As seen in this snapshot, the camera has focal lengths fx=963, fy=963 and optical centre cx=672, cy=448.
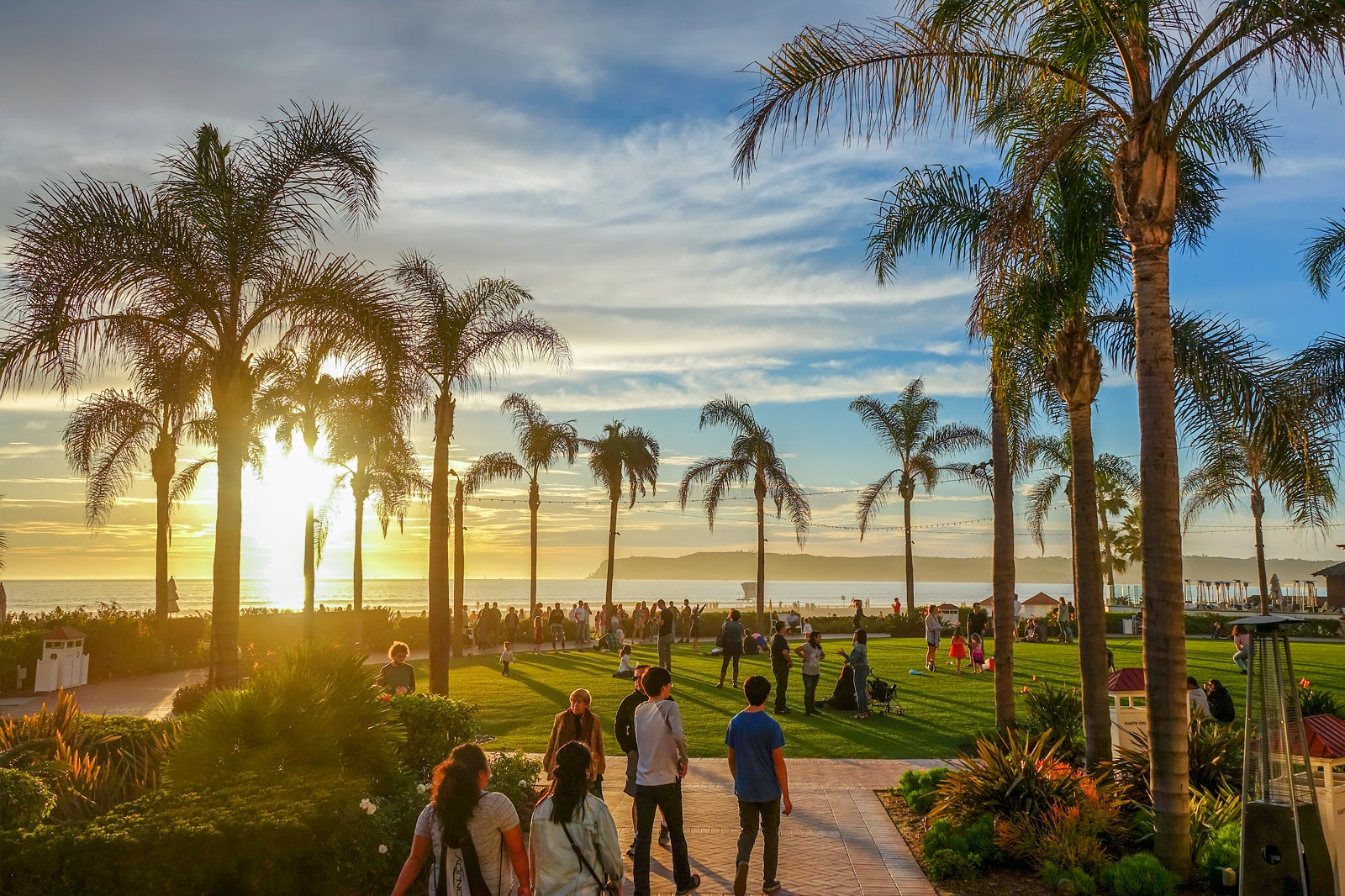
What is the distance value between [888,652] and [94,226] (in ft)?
81.5

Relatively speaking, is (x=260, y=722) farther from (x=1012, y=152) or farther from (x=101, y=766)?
(x=1012, y=152)

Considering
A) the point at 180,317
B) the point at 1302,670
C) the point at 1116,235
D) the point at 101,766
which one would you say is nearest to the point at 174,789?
the point at 101,766

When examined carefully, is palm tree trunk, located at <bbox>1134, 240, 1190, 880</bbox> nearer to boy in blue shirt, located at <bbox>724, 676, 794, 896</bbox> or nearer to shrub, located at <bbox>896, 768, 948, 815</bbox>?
shrub, located at <bbox>896, 768, 948, 815</bbox>

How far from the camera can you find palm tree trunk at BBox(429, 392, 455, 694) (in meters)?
16.2

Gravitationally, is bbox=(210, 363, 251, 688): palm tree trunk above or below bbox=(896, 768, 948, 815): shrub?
above

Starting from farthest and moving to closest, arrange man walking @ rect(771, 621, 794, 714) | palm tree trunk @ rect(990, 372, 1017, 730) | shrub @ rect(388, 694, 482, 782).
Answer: man walking @ rect(771, 621, 794, 714) < palm tree trunk @ rect(990, 372, 1017, 730) < shrub @ rect(388, 694, 482, 782)

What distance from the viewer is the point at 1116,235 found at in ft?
37.4

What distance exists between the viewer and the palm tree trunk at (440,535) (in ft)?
53.3

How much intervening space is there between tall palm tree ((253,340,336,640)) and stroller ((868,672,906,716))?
9782 mm

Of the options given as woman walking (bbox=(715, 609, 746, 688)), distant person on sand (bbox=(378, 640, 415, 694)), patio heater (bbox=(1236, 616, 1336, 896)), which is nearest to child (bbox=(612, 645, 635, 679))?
woman walking (bbox=(715, 609, 746, 688))

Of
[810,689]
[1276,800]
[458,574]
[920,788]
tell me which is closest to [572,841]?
[1276,800]

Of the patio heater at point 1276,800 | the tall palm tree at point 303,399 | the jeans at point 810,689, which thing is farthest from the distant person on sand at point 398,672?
the patio heater at point 1276,800

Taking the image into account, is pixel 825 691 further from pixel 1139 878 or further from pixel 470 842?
pixel 470 842

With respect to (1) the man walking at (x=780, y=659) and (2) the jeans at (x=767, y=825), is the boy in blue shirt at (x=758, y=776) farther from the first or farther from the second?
(1) the man walking at (x=780, y=659)
